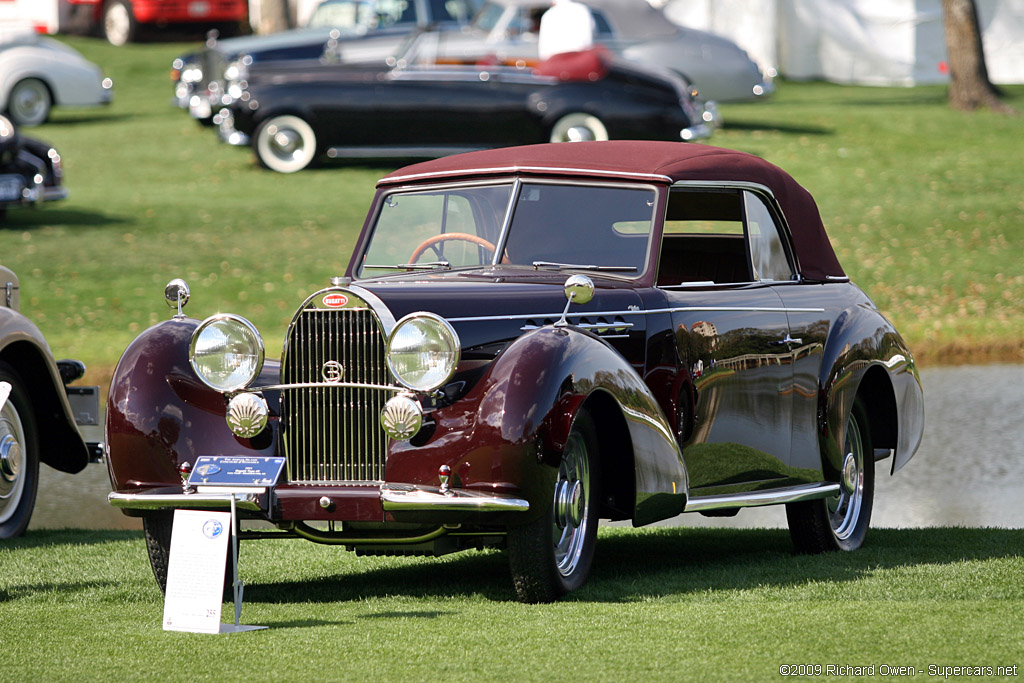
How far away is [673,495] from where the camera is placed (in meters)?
6.16

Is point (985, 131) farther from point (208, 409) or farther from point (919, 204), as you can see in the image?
point (208, 409)

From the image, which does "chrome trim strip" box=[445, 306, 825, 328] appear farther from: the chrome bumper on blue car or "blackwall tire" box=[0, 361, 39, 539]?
the chrome bumper on blue car

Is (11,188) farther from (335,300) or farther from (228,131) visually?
(335,300)

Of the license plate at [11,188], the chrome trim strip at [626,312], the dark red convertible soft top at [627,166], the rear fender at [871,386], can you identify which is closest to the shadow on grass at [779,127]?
the license plate at [11,188]

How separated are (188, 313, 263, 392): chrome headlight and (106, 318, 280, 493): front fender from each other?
5.4 inches

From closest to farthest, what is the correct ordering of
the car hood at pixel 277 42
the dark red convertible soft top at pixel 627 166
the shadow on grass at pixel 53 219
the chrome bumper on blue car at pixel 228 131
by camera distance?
1. the dark red convertible soft top at pixel 627 166
2. the shadow on grass at pixel 53 219
3. the chrome bumper on blue car at pixel 228 131
4. the car hood at pixel 277 42

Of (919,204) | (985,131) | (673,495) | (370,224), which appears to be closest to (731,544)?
(673,495)

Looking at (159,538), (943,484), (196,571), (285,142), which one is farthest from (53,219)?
(196,571)

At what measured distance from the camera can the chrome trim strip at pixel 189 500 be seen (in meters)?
5.54

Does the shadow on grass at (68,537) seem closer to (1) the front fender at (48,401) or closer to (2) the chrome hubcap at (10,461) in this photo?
(2) the chrome hubcap at (10,461)

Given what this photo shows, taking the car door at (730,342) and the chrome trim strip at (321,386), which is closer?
the chrome trim strip at (321,386)

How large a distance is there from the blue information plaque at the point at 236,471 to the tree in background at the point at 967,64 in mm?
21556

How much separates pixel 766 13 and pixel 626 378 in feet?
93.6

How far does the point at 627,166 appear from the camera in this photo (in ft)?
22.2
